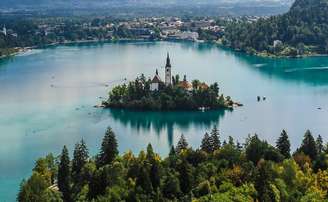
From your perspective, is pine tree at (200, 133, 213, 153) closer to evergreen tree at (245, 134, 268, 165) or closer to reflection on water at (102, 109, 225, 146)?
evergreen tree at (245, 134, 268, 165)

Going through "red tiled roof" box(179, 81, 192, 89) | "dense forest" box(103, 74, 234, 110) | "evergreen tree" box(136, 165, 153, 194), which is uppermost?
"evergreen tree" box(136, 165, 153, 194)

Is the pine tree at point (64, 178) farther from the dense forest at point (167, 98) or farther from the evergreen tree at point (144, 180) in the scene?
the dense forest at point (167, 98)

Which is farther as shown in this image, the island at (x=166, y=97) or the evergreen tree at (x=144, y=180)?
the island at (x=166, y=97)

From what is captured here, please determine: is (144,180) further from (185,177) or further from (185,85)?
(185,85)

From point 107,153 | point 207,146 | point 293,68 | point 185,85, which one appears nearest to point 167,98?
point 185,85

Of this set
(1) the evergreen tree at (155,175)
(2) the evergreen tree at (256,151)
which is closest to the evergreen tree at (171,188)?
(1) the evergreen tree at (155,175)

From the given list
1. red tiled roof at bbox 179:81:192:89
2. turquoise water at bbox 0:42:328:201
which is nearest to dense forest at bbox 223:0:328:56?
turquoise water at bbox 0:42:328:201
